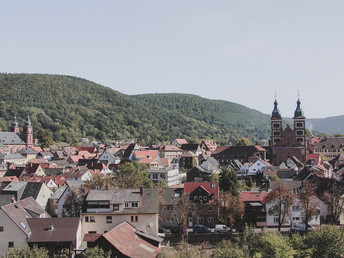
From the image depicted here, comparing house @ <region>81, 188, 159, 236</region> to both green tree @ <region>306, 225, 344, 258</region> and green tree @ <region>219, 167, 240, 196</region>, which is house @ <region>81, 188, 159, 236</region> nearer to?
green tree @ <region>306, 225, 344, 258</region>

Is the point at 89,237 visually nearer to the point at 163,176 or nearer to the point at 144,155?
the point at 163,176

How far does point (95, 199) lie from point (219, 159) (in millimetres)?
80497

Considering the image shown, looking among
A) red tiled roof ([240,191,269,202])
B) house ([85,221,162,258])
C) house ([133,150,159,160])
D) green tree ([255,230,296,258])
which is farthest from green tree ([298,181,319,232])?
house ([133,150,159,160])

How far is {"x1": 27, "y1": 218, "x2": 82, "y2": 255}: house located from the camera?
37.8 metres

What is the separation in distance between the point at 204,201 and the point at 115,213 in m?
15.5

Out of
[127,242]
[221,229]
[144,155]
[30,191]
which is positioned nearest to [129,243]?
[127,242]

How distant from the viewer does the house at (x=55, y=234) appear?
3784 centimetres

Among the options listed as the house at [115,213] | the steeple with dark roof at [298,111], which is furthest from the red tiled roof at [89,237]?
the steeple with dark roof at [298,111]

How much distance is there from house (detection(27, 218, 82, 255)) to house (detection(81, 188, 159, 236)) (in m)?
2.70

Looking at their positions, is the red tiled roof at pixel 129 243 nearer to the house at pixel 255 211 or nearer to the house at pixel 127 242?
the house at pixel 127 242

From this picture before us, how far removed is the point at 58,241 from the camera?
37.8m

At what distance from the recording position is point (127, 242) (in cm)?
3647

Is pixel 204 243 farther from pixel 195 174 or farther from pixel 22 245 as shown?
pixel 195 174

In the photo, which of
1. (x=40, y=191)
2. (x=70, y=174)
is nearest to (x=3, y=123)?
(x=70, y=174)
